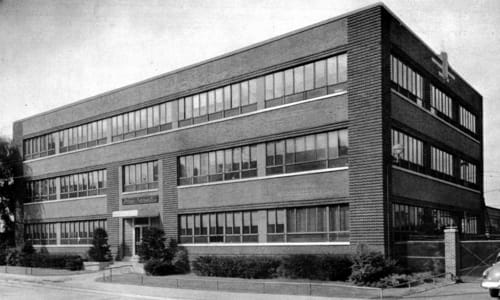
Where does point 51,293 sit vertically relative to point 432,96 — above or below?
below

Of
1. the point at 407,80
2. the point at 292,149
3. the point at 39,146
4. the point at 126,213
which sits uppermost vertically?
the point at 407,80

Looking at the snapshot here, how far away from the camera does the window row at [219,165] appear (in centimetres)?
3225

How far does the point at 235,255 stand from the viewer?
3180 centimetres

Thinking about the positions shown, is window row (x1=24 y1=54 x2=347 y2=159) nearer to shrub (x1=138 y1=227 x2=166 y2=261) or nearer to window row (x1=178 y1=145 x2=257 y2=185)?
window row (x1=178 y1=145 x2=257 y2=185)

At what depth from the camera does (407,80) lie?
98.4 ft

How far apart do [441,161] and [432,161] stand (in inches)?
80.2

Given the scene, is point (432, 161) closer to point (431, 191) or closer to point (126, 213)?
point (431, 191)

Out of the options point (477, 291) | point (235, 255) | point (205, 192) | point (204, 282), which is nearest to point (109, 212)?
point (205, 192)

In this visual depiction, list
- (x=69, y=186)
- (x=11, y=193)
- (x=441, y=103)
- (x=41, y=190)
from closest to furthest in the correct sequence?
1. (x=441, y=103)
2. (x=69, y=186)
3. (x=41, y=190)
4. (x=11, y=193)

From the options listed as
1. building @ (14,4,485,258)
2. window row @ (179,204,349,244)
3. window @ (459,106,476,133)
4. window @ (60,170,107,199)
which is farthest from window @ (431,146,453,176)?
window @ (60,170,107,199)

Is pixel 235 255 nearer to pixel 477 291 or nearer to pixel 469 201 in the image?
pixel 477 291

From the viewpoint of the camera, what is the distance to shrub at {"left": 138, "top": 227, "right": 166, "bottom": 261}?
3444 cm

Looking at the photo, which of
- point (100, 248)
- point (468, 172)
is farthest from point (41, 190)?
point (468, 172)

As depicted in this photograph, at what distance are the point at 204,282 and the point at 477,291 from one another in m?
12.3
